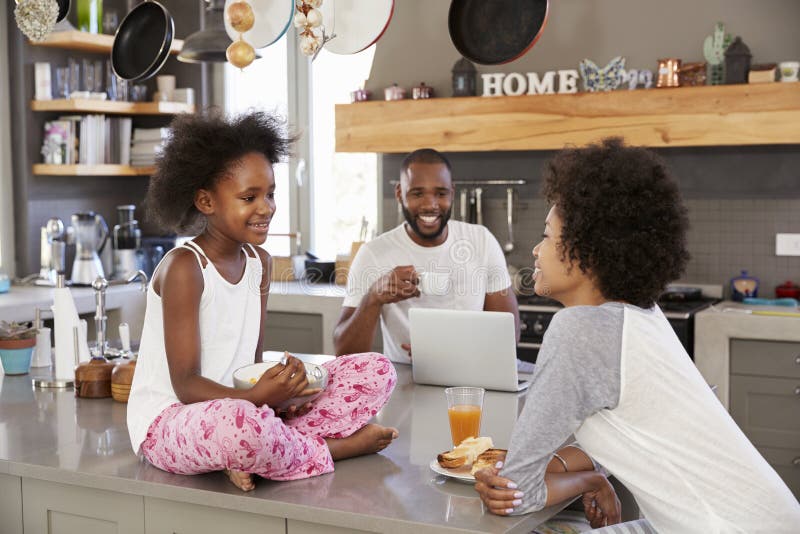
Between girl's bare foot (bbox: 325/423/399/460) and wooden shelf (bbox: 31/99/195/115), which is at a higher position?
wooden shelf (bbox: 31/99/195/115)

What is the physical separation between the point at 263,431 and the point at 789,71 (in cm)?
320

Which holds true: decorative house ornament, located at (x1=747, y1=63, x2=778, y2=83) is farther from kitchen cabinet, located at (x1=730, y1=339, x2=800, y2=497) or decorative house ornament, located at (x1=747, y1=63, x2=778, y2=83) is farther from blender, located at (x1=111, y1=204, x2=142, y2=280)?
blender, located at (x1=111, y1=204, x2=142, y2=280)

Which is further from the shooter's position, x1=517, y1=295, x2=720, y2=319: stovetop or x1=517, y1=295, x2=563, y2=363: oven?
x1=517, y1=295, x2=563, y2=363: oven

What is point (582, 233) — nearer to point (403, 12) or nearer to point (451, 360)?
point (451, 360)

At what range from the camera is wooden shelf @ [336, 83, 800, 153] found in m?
4.16

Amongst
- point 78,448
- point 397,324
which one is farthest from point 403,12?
point 78,448

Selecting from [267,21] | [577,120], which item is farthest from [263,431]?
[577,120]

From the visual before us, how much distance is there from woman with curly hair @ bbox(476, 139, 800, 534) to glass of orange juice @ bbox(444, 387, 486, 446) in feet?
1.15

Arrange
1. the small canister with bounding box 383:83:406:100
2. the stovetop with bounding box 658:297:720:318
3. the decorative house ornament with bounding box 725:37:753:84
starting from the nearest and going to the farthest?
the stovetop with bounding box 658:297:720:318, the decorative house ornament with bounding box 725:37:753:84, the small canister with bounding box 383:83:406:100

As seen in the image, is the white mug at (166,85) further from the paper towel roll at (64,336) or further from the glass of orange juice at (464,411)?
the glass of orange juice at (464,411)

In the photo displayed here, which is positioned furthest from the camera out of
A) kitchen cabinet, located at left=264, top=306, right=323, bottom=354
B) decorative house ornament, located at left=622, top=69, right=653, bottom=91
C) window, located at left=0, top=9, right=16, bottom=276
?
window, located at left=0, top=9, right=16, bottom=276

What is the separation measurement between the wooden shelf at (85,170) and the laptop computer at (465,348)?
298 cm

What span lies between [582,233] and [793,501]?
1.98ft

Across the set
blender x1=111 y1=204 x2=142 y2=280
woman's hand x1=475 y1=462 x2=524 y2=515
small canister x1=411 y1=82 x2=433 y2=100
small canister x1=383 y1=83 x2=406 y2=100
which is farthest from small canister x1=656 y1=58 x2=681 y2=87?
woman's hand x1=475 y1=462 x2=524 y2=515
